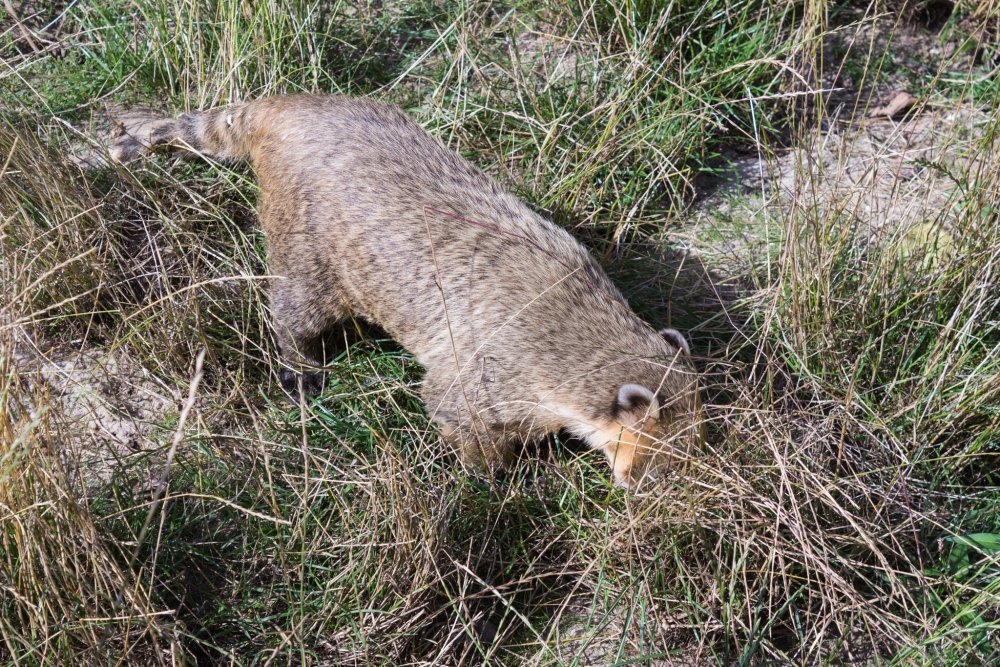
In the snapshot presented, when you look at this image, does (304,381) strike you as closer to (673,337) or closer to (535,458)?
(535,458)

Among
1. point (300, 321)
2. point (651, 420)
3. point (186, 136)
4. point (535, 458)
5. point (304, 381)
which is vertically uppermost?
point (186, 136)

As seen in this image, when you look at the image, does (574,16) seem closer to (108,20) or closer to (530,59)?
(530,59)

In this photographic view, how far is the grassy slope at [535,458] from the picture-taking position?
126 inches

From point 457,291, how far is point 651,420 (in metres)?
0.96

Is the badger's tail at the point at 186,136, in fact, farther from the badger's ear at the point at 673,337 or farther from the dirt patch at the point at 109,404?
the badger's ear at the point at 673,337

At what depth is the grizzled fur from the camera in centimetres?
369

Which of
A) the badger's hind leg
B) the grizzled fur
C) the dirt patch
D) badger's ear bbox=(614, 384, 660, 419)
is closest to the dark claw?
the badger's hind leg

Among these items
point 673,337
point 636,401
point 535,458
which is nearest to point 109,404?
point 535,458

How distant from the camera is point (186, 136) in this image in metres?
4.72

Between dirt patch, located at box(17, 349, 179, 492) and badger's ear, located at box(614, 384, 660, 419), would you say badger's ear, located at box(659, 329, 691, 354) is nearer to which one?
badger's ear, located at box(614, 384, 660, 419)

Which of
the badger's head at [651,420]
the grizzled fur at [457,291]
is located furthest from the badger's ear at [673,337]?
the badger's head at [651,420]

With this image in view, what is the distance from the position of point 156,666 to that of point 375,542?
2.74 ft

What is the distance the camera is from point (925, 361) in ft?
12.8

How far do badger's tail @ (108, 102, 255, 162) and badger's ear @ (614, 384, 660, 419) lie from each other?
2.29 metres
